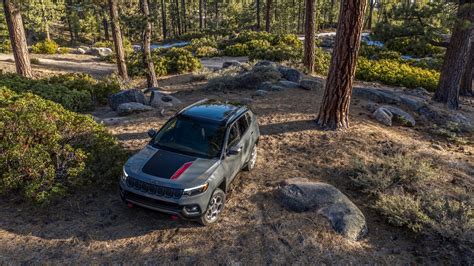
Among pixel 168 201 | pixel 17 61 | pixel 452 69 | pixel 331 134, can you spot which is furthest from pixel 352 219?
pixel 17 61

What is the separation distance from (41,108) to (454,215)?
8.52 metres

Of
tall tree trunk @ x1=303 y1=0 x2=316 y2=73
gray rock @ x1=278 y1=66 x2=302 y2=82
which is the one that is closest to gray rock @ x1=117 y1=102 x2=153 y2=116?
gray rock @ x1=278 y1=66 x2=302 y2=82

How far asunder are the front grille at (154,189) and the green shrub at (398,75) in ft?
60.7

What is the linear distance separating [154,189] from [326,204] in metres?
3.16

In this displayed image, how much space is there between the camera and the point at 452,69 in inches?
530

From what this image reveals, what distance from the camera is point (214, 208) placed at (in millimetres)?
5523

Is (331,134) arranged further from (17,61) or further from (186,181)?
(17,61)

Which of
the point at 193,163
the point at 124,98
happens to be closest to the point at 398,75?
the point at 124,98

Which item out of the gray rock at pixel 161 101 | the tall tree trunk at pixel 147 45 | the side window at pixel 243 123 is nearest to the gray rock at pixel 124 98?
the gray rock at pixel 161 101

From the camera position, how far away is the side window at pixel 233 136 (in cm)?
606

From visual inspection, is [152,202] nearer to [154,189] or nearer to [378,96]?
[154,189]

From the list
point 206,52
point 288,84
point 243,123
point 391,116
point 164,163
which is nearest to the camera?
point 164,163

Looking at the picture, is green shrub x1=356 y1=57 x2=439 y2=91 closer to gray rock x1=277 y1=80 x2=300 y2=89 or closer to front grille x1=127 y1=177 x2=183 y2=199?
gray rock x1=277 y1=80 x2=300 y2=89

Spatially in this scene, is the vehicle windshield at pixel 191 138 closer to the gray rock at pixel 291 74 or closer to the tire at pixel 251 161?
the tire at pixel 251 161
